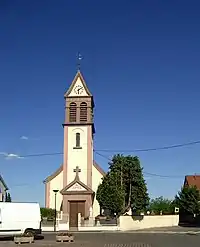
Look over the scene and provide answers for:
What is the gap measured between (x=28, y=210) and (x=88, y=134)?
92.0 ft

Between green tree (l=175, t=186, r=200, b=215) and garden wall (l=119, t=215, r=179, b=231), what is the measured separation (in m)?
7.78

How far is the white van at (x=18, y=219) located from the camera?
28.5 metres

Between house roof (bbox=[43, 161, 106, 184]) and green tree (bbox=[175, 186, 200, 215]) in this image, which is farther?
green tree (bbox=[175, 186, 200, 215])

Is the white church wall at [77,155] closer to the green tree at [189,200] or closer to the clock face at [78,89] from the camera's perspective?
the clock face at [78,89]

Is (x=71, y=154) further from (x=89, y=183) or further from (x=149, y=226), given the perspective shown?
(x=149, y=226)

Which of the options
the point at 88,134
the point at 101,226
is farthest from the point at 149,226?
the point at 88,134

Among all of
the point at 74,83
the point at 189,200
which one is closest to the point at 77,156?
the point at 74,83

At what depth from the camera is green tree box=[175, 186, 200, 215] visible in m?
68.7

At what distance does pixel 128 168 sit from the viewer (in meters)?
54.4

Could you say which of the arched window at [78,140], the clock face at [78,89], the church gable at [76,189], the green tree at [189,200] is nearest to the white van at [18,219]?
the church gable at [76,189]

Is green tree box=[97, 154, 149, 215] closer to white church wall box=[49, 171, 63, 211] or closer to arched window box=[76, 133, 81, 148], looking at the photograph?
arched window box=[76, 133, 81, 148]

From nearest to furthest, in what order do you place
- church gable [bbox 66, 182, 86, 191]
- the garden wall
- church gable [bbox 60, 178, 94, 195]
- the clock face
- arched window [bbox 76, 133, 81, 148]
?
1. the garden wall
2. church gable [bbox 60, 178, 94, 195]
3. church gable [bbox 66, 182, 86, 191]
4. arched window [bbox 76, 133, 81, 148]
5. the clock face

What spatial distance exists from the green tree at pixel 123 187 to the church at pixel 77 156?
7.47 ft

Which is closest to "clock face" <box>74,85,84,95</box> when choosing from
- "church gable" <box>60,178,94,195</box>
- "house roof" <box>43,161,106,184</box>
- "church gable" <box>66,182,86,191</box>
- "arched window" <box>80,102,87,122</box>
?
"arched window" <box>80,102,87,122</box>
